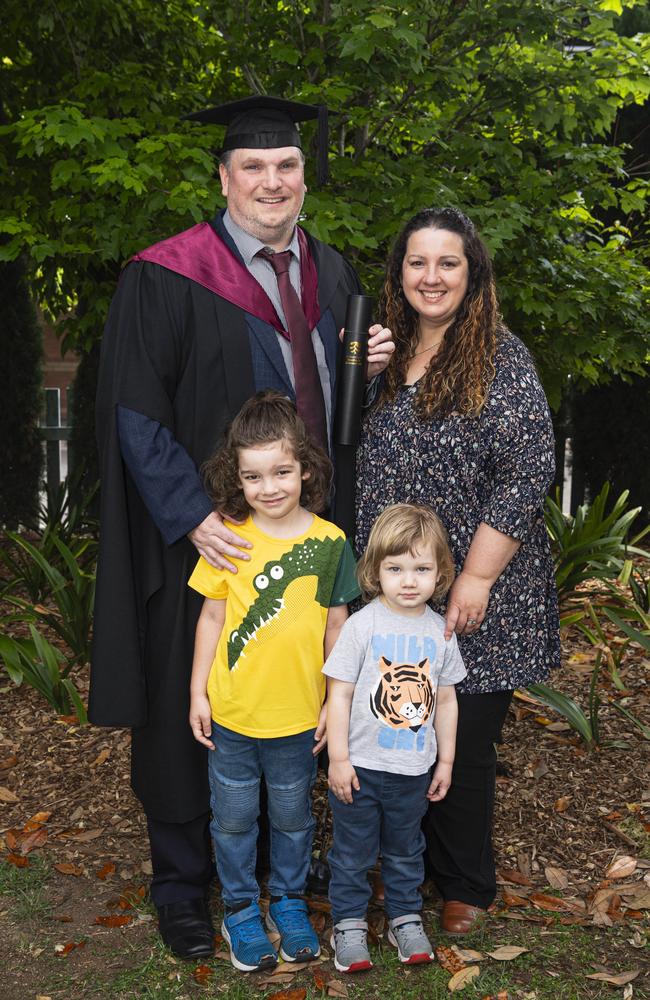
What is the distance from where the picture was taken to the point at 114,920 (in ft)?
9.61

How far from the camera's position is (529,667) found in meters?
2.70

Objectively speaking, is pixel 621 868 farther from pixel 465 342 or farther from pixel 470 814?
pixel 465 342

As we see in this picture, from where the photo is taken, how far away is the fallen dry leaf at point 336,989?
2.57 meters

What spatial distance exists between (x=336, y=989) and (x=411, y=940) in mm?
234

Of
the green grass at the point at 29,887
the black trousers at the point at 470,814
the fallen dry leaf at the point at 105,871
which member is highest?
the black trousers at the point at 470,814

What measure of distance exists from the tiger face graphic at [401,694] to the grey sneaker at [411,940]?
597 mm

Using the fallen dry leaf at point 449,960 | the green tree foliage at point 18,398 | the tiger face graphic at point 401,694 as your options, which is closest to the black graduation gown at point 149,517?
the tiger face graphic at point 401,694

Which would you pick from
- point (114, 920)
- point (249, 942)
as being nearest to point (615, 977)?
point (249, 942)

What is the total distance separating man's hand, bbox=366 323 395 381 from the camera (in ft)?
8.80

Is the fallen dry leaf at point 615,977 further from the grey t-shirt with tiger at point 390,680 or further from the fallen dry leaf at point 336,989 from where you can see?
the grey t-shirt with tiger at point 390,680

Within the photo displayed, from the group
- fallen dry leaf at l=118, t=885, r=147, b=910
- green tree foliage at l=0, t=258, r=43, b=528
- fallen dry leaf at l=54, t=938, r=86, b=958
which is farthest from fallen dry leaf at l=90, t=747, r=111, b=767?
green tree foliage at l=0, t=258, r=43, b=528

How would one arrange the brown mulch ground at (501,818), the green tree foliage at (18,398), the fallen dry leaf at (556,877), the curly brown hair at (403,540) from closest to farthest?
the curly brown hair at (403,540) → the brown mulch ground at (501,818) → the fallen dry leaf at (556,877) → the green tree foliage at (18,398)

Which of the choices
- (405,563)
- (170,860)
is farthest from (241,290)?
(170,860)

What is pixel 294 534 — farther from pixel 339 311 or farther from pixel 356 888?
pixel 356 888
